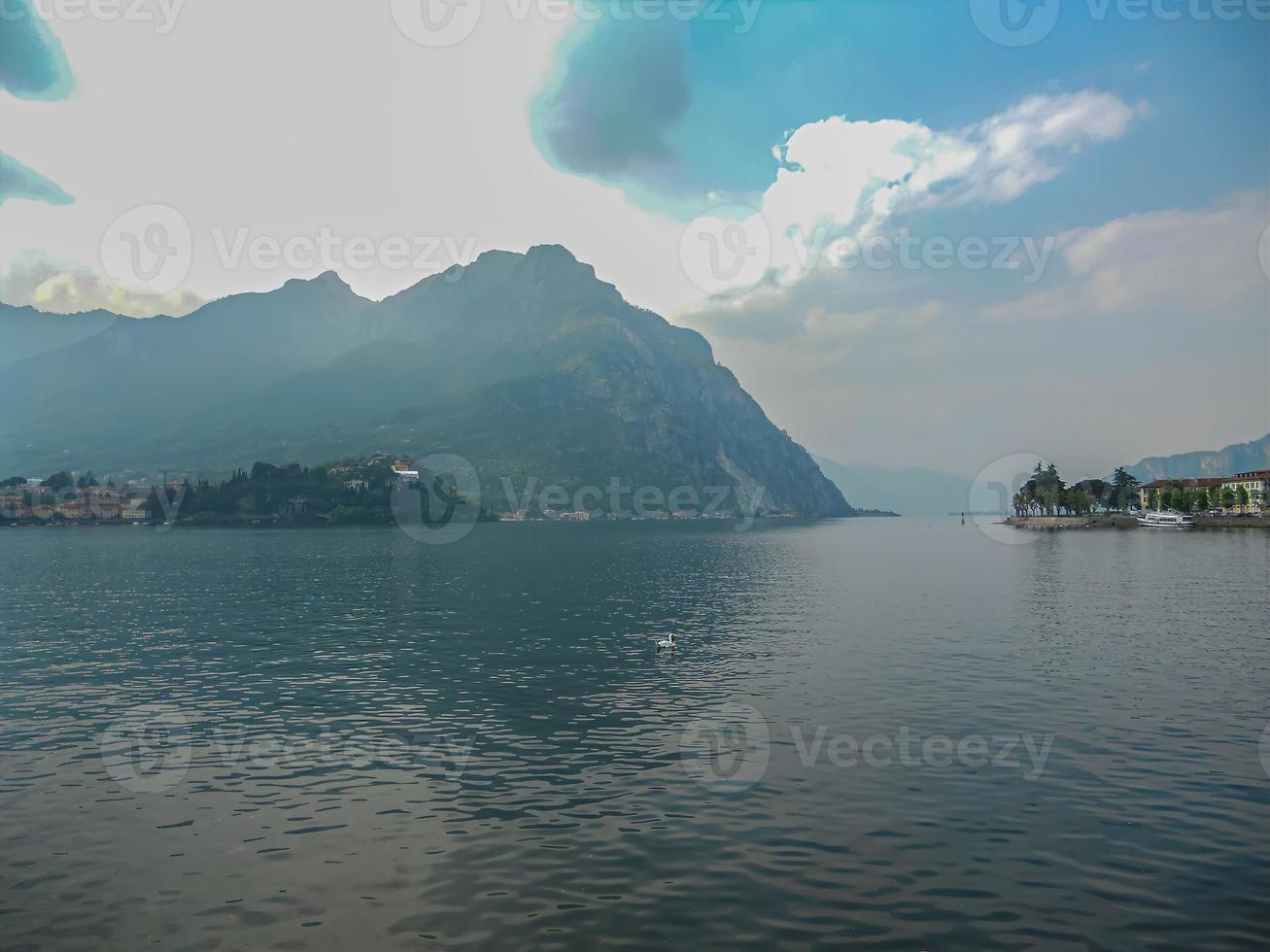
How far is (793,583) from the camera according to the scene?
11956 centimetres

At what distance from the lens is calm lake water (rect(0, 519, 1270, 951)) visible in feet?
70.8

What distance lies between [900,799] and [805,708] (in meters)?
14.3

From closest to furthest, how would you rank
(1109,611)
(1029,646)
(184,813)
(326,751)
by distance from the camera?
(184,813)
(326,751)
(1029,646)
(1109,611)

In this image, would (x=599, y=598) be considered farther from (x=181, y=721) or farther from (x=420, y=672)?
(x=181, y=721)

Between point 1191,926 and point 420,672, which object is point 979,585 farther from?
point 1191,926

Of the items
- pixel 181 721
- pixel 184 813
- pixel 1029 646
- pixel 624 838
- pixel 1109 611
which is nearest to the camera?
pixel 624 838

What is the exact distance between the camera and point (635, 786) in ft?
105

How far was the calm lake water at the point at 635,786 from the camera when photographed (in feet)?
70.8

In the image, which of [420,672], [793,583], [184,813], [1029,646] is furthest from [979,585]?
[184,813]

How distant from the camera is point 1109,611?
8512 cm

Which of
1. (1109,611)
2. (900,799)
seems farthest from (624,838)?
(1109,611)

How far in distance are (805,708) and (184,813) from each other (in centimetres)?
3088

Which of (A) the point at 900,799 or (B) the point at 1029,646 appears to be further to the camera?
(B) the point at 1029,646

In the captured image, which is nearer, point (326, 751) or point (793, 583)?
point (326, 751)
